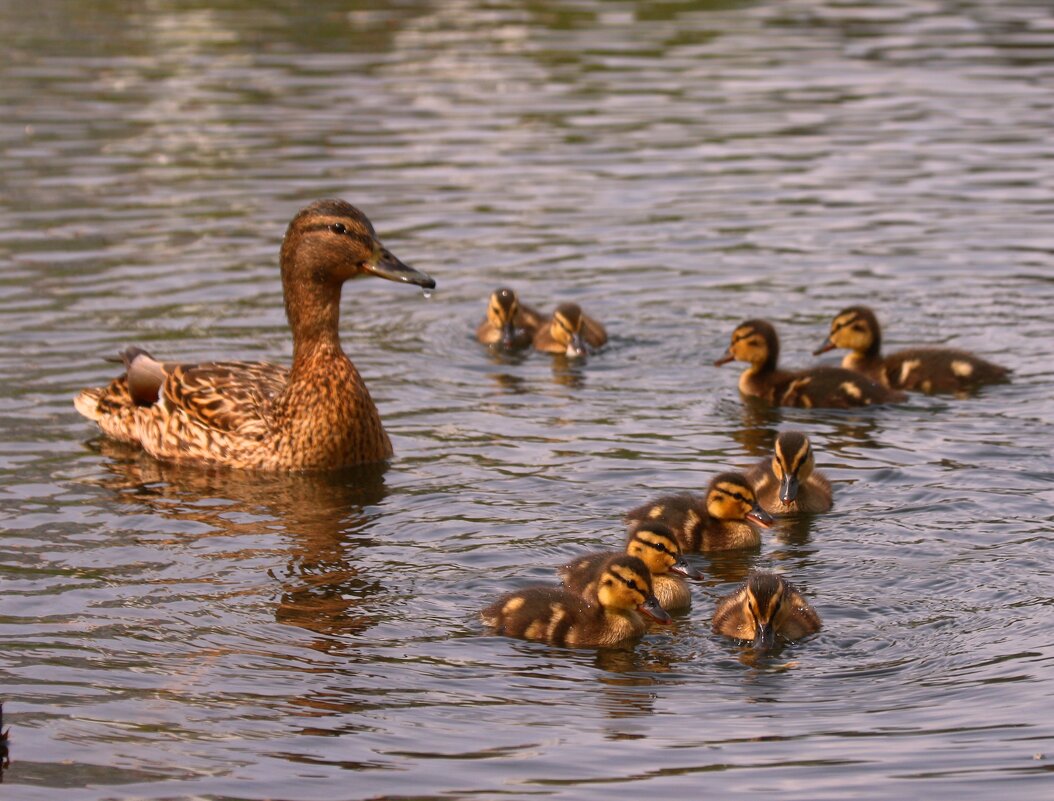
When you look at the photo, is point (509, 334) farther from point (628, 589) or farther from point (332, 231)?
point (628, 589)

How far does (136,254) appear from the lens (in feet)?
47.1

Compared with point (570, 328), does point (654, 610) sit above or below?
below

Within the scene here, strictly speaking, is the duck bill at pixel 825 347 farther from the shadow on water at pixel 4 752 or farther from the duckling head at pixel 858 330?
the shadow on water at pixel 4 752

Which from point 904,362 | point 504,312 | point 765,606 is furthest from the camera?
point 504,312

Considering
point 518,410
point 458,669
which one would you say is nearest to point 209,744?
point 458,669

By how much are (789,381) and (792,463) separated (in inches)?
90.8

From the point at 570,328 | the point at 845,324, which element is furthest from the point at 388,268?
the point at 845,324

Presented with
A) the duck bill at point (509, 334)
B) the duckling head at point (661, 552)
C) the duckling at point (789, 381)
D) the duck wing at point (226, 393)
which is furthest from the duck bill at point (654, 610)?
the duck bill at point (509, 334)

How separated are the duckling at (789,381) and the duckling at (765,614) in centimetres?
364

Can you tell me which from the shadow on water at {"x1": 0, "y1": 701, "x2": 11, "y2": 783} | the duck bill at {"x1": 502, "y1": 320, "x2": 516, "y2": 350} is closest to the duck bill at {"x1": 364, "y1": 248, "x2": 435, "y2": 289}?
the duck bill at {"x1": 502, "y1": 320, "x2": 516, "y2": 350}

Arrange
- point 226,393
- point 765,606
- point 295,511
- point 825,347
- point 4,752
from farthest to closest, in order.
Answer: point 825,347 < point 226,393 < point 295,511 < point 765,606 < point 4,752

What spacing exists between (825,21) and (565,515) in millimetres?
17248

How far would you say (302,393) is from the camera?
396 inches

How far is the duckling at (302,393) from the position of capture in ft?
32.9
